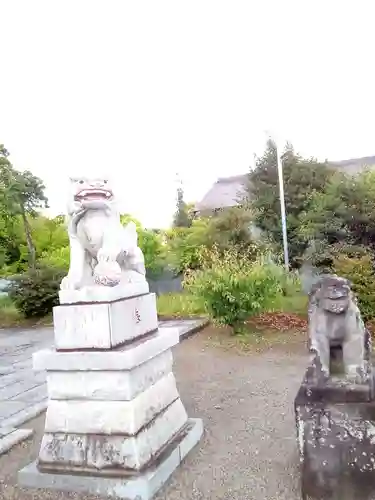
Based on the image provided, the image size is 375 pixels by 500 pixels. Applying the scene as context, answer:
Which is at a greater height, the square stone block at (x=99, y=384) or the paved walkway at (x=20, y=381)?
the square stone block at (x=99, y=384)

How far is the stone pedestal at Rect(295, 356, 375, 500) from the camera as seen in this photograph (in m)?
2.93

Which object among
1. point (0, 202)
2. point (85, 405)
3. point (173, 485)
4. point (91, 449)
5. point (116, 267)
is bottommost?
point (173, 485)

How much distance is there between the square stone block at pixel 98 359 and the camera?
3332 mm

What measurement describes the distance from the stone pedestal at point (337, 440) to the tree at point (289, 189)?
34.6 feet

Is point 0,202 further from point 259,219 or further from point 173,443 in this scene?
point 173,443

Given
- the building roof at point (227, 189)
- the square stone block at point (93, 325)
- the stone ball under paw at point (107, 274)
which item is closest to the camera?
the square stone block at point (93, 325)

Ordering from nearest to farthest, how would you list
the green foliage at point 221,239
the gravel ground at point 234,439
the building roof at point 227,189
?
the gravel ground at point 234,439 < the green foliage at point 221,239 < the building roof at point 227,189

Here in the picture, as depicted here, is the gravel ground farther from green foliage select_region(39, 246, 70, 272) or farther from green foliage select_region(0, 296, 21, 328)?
green foliage select_region(39, 246, 70, 272)

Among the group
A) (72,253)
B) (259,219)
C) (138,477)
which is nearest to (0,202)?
(259,219)

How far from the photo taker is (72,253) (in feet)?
12.3

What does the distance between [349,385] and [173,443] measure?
148cm

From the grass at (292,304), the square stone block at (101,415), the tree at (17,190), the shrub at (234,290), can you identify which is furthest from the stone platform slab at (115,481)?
the tree at (17,190)

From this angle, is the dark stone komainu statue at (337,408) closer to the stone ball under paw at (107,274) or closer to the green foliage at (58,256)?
A: the stone ball under paw at (107,274)

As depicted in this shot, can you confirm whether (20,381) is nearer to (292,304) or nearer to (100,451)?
(100,451)
